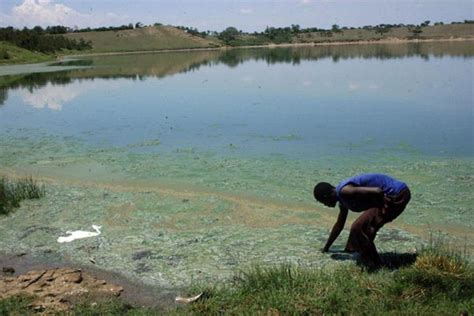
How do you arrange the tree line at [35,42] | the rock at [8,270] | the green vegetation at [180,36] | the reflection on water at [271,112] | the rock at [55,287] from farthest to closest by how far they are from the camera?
the green vegetation at [180,36]
the tree line at [35,42]
the reflection on water at [271,112]
the rock at [8,270]
the rock at [55,287]

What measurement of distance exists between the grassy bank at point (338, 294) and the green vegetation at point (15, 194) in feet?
14.6

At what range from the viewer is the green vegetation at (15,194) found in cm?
970

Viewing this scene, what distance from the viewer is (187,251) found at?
24.5ft

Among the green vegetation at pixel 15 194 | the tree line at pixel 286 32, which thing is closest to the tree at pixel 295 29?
the tree line at pixel 286 32

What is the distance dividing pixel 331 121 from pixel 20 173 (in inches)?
439

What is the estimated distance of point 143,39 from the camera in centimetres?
13862

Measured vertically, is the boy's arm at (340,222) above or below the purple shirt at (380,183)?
below

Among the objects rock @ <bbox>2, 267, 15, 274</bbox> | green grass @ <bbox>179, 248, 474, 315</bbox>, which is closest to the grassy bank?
green grass @ <bbox>179, 248, 474, 315</bbox>

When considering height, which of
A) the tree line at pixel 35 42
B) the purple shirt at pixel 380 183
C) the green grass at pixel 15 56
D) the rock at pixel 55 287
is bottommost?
the rock at pixel 55 287

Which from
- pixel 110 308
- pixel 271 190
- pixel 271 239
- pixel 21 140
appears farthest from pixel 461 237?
pixel 21 140

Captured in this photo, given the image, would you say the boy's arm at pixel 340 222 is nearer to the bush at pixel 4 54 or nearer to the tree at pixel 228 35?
the bush at pixel 4 54

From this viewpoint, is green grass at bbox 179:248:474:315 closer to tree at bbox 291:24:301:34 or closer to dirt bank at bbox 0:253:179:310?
dirt bank at bbox 0:253:179:310

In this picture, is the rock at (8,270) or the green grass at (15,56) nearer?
the rock at (8,270)

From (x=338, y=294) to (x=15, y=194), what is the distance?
291 inches
